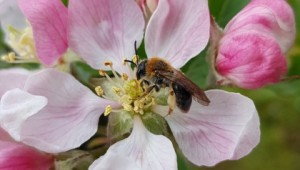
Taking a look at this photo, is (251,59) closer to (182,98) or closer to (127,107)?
(182,98)

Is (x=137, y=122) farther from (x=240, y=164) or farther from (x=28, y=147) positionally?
(x=240, y=164)

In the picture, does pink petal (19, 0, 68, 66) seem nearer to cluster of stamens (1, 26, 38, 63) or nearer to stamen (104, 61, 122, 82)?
stamen (104, 61, 122, 82)

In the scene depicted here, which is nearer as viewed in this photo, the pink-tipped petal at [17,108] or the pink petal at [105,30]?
the pink-tipped petal at [17,108]

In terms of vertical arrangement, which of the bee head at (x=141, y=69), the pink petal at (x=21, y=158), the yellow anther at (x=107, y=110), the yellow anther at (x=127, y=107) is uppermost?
the bee head at (x=141, y=69)

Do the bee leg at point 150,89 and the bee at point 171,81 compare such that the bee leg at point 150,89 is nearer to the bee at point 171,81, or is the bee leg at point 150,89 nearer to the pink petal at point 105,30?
the bee at point 171,81

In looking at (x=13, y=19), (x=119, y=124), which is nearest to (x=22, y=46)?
(x=13, y=19)

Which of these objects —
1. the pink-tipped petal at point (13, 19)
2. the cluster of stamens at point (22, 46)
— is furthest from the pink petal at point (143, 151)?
the pink-tipped petal at point (13, 19)
